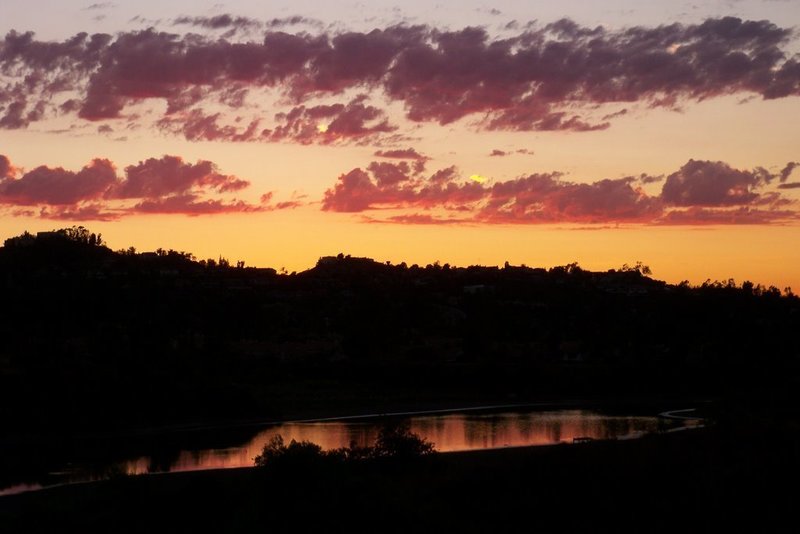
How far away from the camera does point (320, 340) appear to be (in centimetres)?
10256

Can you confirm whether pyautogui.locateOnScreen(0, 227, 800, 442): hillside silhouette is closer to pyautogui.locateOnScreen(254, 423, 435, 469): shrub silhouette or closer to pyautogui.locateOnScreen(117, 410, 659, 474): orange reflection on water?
pyautogui.locateOnScreen(117, 410, 659, 474): orange reflection on water

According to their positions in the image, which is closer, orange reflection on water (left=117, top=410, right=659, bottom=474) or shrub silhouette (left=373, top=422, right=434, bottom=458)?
shrub silhouette (left=373, top=422, right=434, bottom=458)

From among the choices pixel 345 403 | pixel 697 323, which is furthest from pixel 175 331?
pixel 697 323

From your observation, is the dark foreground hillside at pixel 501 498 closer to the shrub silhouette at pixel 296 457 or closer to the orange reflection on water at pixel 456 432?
the shrub silhouette at pixel 296 457

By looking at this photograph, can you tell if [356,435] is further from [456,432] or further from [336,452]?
[336,452]

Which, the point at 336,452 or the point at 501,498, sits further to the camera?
the point at 336,452

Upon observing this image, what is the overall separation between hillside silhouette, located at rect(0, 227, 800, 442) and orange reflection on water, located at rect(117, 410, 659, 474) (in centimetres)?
882

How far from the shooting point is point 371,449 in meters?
41.2

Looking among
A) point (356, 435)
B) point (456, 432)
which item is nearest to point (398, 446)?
point (356, 435)

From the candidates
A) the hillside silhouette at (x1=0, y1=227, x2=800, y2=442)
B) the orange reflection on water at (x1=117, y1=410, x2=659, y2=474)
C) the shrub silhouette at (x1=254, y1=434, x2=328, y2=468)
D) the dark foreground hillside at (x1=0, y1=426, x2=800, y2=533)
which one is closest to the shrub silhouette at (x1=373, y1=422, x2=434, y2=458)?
the dark foreground hillside at (x1=0, y1=426, x2=800, y2=533)

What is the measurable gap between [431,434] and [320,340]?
153ft

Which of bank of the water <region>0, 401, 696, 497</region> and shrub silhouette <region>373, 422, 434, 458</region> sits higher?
shrub silhouette <region>373, 422, 434, 458</region>

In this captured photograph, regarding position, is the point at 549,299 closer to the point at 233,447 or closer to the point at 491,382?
the point at 491,382

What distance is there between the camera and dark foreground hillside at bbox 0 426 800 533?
27.4 m
